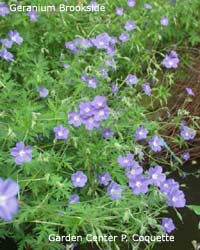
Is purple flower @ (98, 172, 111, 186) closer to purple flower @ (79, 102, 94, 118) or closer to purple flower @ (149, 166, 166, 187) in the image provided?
purple flower @ (149, 166, 166, 187)

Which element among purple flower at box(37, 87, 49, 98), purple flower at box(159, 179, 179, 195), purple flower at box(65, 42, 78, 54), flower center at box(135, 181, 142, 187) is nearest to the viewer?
flower center at box(135, 181, 142, 187)

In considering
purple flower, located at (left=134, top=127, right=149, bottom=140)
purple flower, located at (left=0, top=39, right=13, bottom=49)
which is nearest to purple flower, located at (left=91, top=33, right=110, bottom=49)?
purple flower, located at (left=0, top=39, right=13, bottom=49)

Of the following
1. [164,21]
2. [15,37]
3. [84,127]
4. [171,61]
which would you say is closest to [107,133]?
[84,127]

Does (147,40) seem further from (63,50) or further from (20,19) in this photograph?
(20,19)

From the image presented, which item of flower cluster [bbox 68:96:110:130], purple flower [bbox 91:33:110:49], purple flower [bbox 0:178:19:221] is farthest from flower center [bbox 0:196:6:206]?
purple flower [bbox 91:33:110:49]

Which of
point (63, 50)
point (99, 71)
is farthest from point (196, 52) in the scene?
point (99, 71)

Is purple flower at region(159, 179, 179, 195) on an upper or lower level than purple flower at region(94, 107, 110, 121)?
lower

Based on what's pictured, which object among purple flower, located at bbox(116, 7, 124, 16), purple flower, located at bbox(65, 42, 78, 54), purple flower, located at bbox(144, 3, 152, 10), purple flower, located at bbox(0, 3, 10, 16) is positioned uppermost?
purple flower, located at bbox(144, 3, 152, 10)

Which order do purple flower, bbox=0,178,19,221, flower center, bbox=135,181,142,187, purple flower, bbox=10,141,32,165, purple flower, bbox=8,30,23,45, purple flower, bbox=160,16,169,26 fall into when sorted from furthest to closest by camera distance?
purple flower, bbox=160,16,169,26 < purple flower, bbox=8,30,23,45 < flower center, bbox=135,181,142,187 < purple flower, bbox=10,141,32,165 < purple flower, bbox=0,178,19,221

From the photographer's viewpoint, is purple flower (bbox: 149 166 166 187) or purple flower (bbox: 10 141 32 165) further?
purple flower (bbox: 149 166 166 187)
